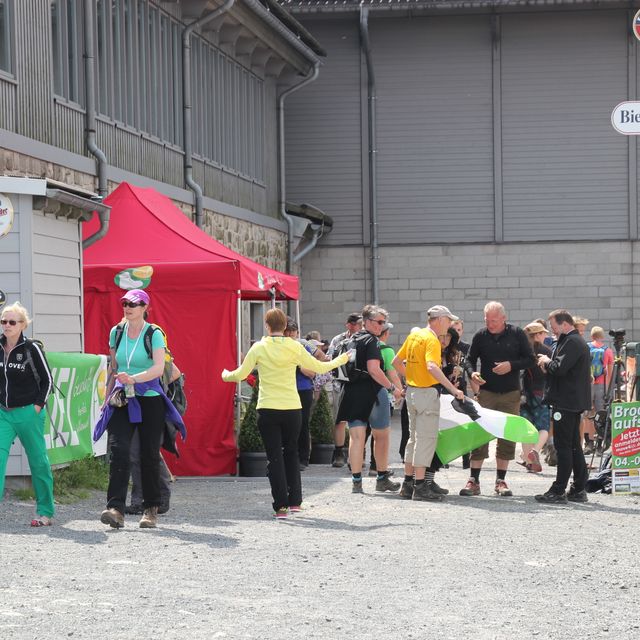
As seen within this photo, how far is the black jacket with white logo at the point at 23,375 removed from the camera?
32.5 feet

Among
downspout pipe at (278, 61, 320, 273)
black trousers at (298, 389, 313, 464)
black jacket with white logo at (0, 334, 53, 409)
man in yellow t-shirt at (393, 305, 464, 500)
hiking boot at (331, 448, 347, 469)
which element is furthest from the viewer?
downspout pipe at (278, 61, 320, 273)

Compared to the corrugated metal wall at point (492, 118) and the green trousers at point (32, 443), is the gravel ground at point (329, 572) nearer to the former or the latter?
the green trousers at point (32, 443)

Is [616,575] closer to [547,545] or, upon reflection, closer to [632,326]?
[547,545]

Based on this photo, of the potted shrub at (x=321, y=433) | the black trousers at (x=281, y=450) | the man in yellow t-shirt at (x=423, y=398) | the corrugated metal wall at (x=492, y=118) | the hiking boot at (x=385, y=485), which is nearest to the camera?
the black trousers at (x=281, y=450)

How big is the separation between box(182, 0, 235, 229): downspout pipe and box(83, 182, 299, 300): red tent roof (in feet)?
12.6

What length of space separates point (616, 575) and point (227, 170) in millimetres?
15683

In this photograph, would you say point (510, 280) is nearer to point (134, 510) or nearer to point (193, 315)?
point (193, 315)

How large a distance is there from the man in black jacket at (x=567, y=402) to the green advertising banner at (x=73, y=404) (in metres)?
4.08

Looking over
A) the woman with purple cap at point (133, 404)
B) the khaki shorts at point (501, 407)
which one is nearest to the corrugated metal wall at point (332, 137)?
the khaki shorts at point (501, 407)

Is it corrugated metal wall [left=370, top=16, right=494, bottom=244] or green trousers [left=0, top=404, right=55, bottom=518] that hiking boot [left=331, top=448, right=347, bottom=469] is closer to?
green trousers [left=0, top=404, right=55, bottom=518]

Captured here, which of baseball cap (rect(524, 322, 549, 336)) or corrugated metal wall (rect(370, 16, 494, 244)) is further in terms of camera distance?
corrugated metal wall (rect(370, 16, 494, 244))

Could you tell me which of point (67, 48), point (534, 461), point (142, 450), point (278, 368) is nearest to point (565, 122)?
point (67, 48)

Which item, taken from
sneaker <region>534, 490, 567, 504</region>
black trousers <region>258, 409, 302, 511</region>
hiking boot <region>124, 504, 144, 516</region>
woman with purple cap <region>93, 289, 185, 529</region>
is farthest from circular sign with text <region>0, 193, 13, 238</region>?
sneaker <region>534, 490, 567, 504</region>

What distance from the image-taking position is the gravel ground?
6582 millimetres
